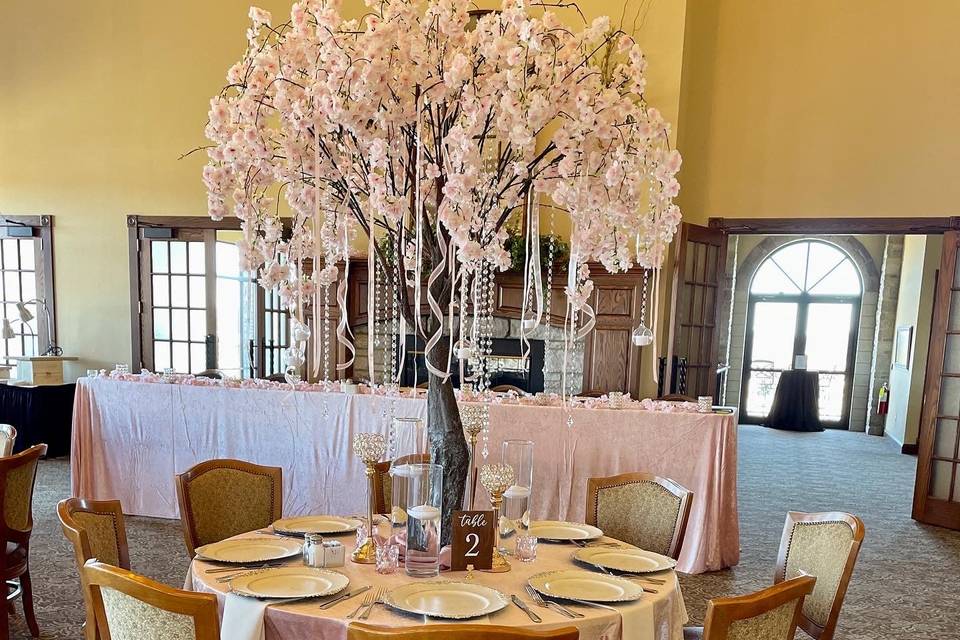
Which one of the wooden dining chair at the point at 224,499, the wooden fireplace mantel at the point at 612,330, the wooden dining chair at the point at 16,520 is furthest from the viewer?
the wooden fireplace mantel at the point at 612,330

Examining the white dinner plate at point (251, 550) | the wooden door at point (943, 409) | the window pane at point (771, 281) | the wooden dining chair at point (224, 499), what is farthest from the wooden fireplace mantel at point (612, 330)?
the window pane at point (771, 281)

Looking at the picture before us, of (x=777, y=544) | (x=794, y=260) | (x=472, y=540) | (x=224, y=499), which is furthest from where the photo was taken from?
(x=794, y=260)

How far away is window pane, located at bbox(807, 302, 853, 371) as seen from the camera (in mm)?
10320

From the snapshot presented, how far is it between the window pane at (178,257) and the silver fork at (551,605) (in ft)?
20.7

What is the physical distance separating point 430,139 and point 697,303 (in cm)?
473

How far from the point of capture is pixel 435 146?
71.6 inches

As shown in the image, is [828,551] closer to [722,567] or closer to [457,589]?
[457,589]

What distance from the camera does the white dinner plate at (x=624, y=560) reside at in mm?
2012

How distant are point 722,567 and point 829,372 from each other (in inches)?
299

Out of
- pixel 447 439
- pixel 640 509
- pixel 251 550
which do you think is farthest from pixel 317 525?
pixel 640 509

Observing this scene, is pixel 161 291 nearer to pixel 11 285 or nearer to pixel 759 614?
pixel 11 285

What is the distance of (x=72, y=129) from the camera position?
707 centimetres

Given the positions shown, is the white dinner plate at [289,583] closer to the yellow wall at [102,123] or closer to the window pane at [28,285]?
the yellow wall at [102,123]

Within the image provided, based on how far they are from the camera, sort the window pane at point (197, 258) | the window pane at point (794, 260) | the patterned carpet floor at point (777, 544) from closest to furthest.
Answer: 1. the patterned carpet floor at point (777, 544)
2. the window pane at point (197, 258)
3. the window pane at point (794, 260)
